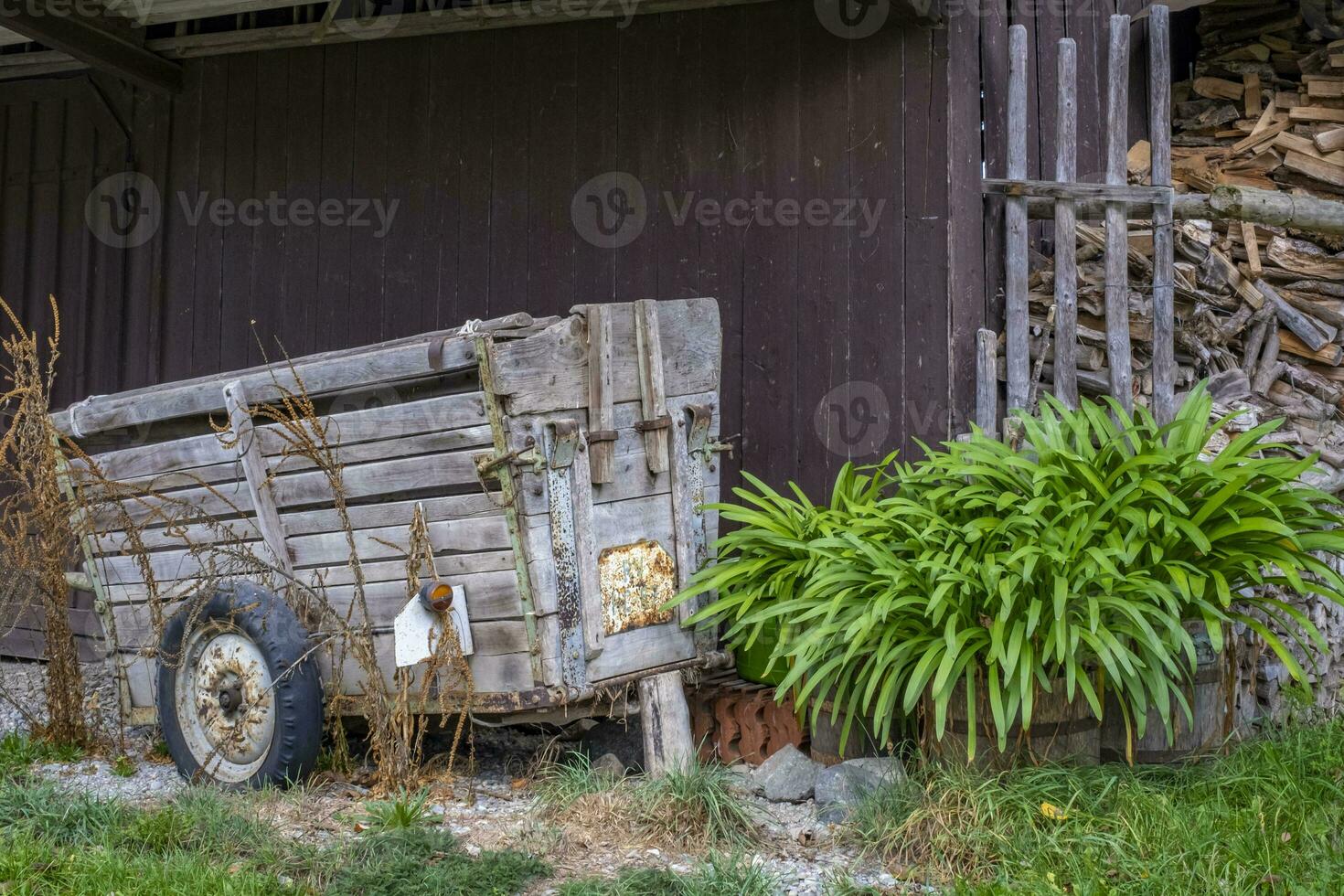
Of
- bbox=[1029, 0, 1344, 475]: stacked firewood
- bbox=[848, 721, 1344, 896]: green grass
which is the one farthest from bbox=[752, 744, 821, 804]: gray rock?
bbox=[1029, 0, 1344, 475]: stacked firewood

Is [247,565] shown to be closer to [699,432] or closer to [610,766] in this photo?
[610,766]

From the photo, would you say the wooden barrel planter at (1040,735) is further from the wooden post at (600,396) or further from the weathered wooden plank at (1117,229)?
the weathered wooden plank at (1117,229)

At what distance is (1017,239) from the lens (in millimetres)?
5352

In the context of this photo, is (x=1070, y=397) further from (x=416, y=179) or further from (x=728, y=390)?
(x=416, y=179)

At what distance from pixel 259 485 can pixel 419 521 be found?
2.63 feet

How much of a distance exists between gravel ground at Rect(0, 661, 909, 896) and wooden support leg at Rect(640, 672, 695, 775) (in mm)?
335

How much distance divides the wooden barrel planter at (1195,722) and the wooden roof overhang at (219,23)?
9.79 feet

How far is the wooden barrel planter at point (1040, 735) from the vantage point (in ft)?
13.4

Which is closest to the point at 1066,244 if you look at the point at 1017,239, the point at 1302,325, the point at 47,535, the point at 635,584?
the point at 1017,239

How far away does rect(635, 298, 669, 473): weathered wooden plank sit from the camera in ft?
15.0

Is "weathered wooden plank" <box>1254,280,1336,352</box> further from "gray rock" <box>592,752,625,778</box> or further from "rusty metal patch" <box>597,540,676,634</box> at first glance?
"gray rock" <box>592,752,625,778</box>

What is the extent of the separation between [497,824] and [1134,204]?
12.6 ft

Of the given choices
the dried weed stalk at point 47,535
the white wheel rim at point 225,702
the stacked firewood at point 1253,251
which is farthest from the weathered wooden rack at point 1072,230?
the dried weed stalk at point 47,535

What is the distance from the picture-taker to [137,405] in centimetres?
502
